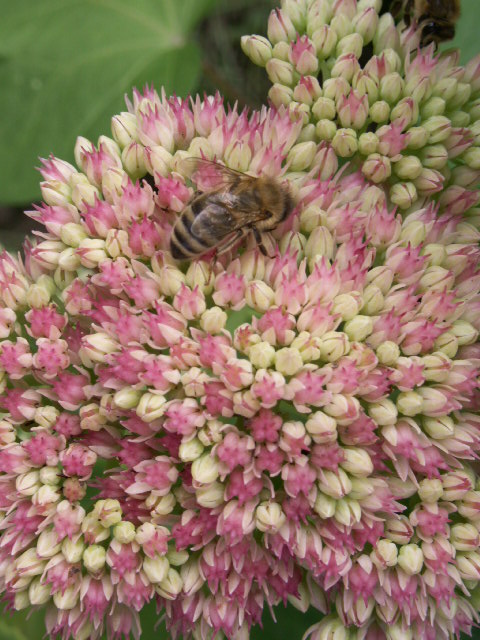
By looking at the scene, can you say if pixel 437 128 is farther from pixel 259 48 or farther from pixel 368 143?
pixel 259 48

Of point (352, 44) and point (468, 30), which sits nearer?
point (352, 44)

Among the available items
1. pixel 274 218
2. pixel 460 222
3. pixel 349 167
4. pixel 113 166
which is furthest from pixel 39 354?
pixel 460 222

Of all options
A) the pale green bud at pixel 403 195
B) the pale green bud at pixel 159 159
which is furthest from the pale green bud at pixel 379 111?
the pale green bud at pixel 159 159

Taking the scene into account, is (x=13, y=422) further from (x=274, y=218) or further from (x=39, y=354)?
(x=274, y=218)

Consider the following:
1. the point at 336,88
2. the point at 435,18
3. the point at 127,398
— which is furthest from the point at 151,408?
the point at 435,18

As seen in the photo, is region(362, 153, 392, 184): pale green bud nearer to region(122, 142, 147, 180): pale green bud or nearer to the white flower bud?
region(122, 142, 147, 180): pale green bud

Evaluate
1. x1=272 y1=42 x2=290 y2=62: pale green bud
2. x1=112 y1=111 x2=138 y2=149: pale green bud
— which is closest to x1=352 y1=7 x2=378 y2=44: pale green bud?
x1=272 y1=42 x2=290 y2=62: pale green bud
